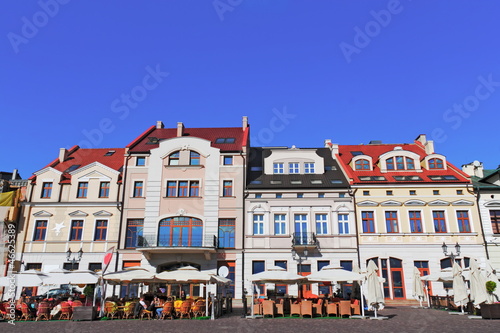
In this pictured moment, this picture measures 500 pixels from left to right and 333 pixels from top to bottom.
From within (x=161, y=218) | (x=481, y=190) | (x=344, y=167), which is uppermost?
(x=344, y=167)

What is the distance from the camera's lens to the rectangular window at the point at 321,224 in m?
28.6

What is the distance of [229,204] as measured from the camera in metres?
29.6

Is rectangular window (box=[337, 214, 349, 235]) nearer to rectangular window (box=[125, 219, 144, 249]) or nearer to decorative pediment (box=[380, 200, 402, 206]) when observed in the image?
decorative pediment (box=[380, 200, 402, 206])

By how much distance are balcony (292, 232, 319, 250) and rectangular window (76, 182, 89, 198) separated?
15.7m

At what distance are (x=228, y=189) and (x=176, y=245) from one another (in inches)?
214

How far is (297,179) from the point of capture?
101 feet

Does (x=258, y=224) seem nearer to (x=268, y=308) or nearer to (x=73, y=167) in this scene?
(x=268, y=308)

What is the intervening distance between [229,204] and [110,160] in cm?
1132

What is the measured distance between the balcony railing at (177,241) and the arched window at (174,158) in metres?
5.68

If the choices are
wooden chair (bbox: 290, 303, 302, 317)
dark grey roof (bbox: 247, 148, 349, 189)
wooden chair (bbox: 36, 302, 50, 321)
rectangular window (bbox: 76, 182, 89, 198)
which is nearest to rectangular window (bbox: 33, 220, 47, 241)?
rectangular window (bbox: 76, 182, 89, 198)

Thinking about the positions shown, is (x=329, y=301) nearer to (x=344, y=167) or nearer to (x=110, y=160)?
(x=344, y=167)

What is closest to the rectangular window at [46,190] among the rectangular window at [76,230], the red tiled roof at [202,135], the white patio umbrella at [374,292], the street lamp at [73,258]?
the rectangular window at [76,230]

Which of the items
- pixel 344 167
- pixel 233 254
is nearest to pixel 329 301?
pixel 233 254

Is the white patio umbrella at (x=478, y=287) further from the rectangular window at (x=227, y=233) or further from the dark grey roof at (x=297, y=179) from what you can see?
the rectangular window at (x=227, y=233)
